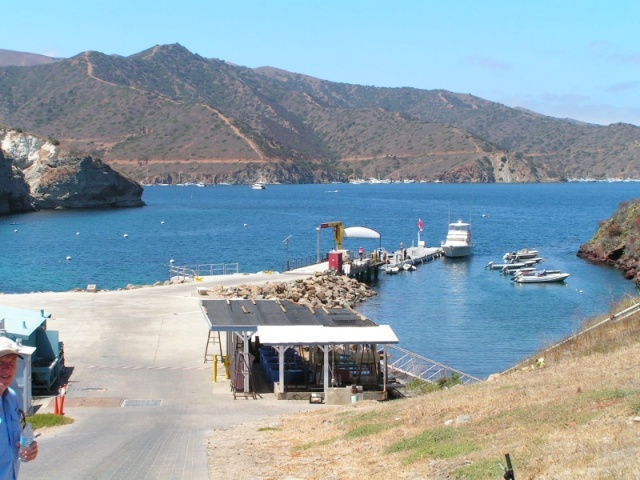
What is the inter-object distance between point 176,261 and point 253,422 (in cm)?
5225

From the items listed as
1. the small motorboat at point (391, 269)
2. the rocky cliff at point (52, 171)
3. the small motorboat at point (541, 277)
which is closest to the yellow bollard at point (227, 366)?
the small motorboat at point (541, 277)

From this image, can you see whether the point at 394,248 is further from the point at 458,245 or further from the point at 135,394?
the point at 135,394

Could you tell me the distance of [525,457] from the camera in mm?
10258

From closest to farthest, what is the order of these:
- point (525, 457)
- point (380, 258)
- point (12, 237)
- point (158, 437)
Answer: point (525, 457)
point (158, 437)
point (380, 258)
point (12, 237)

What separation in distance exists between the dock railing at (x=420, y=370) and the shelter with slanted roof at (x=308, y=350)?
4.67 feet

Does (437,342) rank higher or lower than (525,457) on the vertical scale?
lower

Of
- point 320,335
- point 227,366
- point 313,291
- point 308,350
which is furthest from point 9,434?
point 313,291

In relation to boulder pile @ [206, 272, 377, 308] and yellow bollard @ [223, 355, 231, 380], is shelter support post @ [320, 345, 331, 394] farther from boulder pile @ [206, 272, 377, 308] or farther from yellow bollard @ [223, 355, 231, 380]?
boulder pile @ [206, 272, 377, 308]

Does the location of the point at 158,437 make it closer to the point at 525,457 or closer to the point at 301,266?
the point at 525,457

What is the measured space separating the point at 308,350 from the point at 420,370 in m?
4.62

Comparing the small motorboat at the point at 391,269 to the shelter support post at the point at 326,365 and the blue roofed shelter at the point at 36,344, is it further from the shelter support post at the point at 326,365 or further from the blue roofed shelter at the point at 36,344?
the shelter support post at the point at 326,365

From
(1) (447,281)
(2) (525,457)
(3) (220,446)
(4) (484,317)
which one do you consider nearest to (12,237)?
(1) (447,281)

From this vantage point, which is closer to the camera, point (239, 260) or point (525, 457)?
point (525, 457)

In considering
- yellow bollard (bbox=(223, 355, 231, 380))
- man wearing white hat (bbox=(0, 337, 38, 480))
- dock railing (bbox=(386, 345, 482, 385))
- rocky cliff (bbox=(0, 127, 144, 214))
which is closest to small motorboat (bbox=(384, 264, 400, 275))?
dock railing (bbox=(386, 345, 482, 385))
